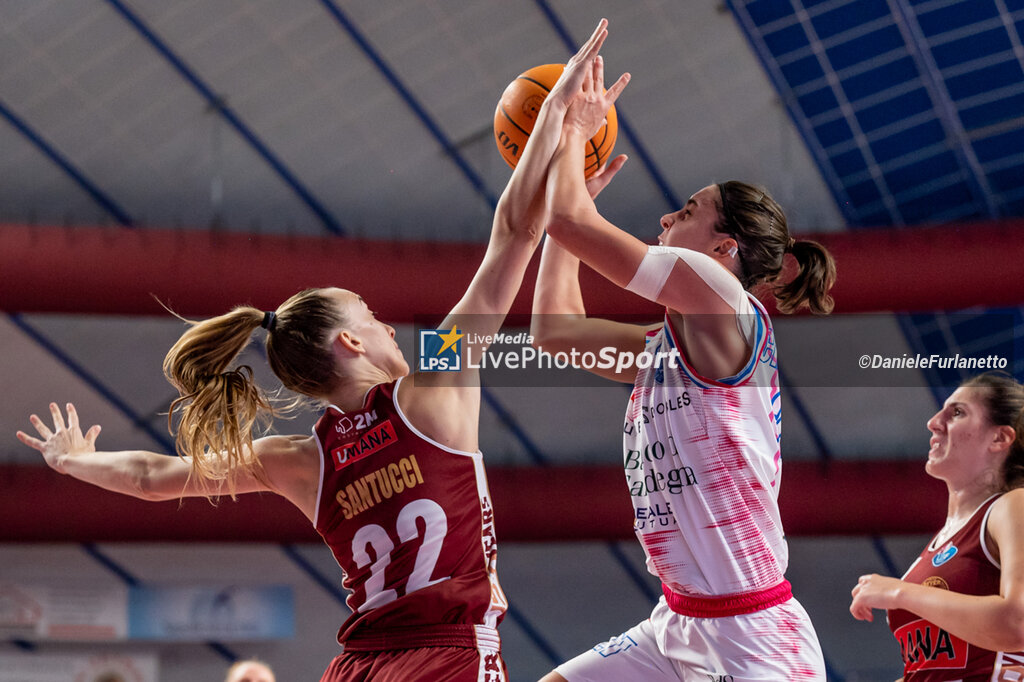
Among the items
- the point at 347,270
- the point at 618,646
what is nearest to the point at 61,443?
the point at 618,646

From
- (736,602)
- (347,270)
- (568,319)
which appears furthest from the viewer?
(347,270)

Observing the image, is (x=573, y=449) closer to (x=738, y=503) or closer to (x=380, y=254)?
(x=380, y=254)

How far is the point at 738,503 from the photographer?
3.14m

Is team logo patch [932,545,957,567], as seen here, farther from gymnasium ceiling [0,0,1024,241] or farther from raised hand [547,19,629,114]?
gymnasium ceiling [0,0,1024,241]

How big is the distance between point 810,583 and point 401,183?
713cm

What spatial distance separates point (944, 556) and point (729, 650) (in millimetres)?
947

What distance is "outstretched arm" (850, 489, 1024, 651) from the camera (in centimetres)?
295

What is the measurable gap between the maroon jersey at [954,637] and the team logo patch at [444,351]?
1.79m

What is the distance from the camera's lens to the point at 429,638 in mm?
2953

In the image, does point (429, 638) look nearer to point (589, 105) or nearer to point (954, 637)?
point (954, 637)

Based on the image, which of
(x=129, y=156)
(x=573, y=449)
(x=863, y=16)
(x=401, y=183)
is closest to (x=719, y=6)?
(x=863, y=16)

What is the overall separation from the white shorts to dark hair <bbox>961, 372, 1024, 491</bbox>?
3.24 feet

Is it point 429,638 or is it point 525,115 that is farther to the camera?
point 525,115

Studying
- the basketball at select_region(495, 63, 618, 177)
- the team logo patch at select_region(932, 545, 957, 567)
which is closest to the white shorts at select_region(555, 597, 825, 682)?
the team logo patch at select_region(932, 545, 957, 567)
